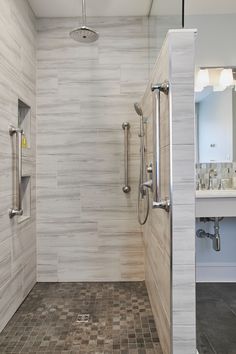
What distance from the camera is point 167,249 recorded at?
1541 millimetres

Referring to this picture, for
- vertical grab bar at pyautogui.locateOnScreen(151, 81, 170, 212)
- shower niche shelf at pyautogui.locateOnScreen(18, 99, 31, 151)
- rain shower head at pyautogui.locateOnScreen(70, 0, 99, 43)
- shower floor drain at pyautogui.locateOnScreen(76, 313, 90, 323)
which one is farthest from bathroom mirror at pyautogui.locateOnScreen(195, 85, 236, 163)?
shower floor drain at pyautogui.locateOnScreen(76, 313, 90, 323)

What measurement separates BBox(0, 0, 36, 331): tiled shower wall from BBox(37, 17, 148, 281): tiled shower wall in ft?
0.51

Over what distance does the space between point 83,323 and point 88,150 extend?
155cm

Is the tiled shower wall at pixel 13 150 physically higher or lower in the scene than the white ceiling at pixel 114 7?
lower

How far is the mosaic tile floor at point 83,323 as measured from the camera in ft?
5.94

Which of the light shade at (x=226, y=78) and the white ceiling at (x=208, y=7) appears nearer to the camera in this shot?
the white ceiling at (x=208, y=7)

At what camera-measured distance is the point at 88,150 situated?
293 centimetres

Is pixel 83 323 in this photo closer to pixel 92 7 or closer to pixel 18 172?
pixel 18 172

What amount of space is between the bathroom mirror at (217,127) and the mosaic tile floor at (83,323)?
4.71 ft

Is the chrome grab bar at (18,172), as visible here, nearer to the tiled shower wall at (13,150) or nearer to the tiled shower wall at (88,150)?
the tiled shower wall at (13,150)

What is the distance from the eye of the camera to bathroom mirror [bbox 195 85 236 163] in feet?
9.21

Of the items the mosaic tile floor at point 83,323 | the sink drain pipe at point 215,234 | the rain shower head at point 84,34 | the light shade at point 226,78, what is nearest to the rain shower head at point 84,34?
the rain shower head at point 84,34

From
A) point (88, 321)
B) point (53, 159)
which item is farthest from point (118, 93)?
point (88, 321)

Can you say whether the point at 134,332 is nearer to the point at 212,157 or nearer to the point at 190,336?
the point at 190,336
